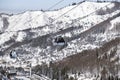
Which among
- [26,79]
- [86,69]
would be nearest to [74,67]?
[86,69]

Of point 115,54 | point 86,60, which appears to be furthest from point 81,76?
point 86,60

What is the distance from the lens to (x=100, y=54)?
159 m

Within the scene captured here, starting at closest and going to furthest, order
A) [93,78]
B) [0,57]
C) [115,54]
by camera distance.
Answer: [93,78] < [115,54] < [0,57]

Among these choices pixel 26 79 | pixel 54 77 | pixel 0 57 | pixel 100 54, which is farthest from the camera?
pixel 0 57

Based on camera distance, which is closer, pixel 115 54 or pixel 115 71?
pixel 115 71

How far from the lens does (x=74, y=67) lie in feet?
491

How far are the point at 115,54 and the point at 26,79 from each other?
5657 centimetres

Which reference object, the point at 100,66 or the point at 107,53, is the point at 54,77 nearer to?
the point at 100,66

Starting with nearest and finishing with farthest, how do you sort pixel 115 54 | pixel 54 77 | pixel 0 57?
pixel 54 77, pixel 115 54, pixel 0 57

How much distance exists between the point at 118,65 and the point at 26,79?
148 ft

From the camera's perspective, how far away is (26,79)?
9469 centimetres

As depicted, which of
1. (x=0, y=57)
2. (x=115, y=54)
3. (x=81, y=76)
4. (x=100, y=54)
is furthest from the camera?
A: (x=0, y=57)

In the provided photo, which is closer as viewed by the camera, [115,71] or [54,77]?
[54,77]

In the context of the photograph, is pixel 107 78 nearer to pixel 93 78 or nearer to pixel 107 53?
pixel 93 78
